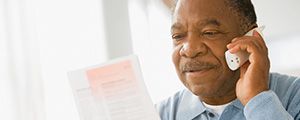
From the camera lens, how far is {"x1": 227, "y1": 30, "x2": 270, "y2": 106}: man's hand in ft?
3.52

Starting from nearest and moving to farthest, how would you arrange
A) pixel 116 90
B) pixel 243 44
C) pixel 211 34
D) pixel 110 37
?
pixel 116 90 < pixel 243 44 < pixel 211 34 < pixel 110 37

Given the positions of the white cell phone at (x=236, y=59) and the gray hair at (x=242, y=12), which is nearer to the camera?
the white cell phone at (x=236, y=59)

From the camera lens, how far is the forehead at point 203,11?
1229 mm

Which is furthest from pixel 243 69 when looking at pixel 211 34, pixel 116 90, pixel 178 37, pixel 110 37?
pixel 110 37

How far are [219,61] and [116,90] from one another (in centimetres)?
50

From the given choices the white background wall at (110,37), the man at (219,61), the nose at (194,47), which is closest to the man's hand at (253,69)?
the man at (219,61)

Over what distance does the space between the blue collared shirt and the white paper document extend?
14.1 inches

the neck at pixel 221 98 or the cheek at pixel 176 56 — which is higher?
the cheek at pixel 176 56

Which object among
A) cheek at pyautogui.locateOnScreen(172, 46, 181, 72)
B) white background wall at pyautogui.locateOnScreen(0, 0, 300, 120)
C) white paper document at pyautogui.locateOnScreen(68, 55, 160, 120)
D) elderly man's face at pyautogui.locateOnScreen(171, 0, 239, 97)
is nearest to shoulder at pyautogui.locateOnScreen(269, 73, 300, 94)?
elderly man's face at pyautogui.locateOnScreen(171, 0, 239, 97)

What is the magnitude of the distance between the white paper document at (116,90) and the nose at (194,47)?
401mm

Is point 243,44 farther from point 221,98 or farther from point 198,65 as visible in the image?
point 221,98

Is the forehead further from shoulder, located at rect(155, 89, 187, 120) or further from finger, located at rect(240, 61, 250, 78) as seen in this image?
shoulder, located at rect(155, 89, 187, 120)

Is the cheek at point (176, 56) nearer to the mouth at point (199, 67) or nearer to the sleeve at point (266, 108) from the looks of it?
the mouth at point (199, 67)

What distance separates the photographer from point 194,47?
1.20 metres
